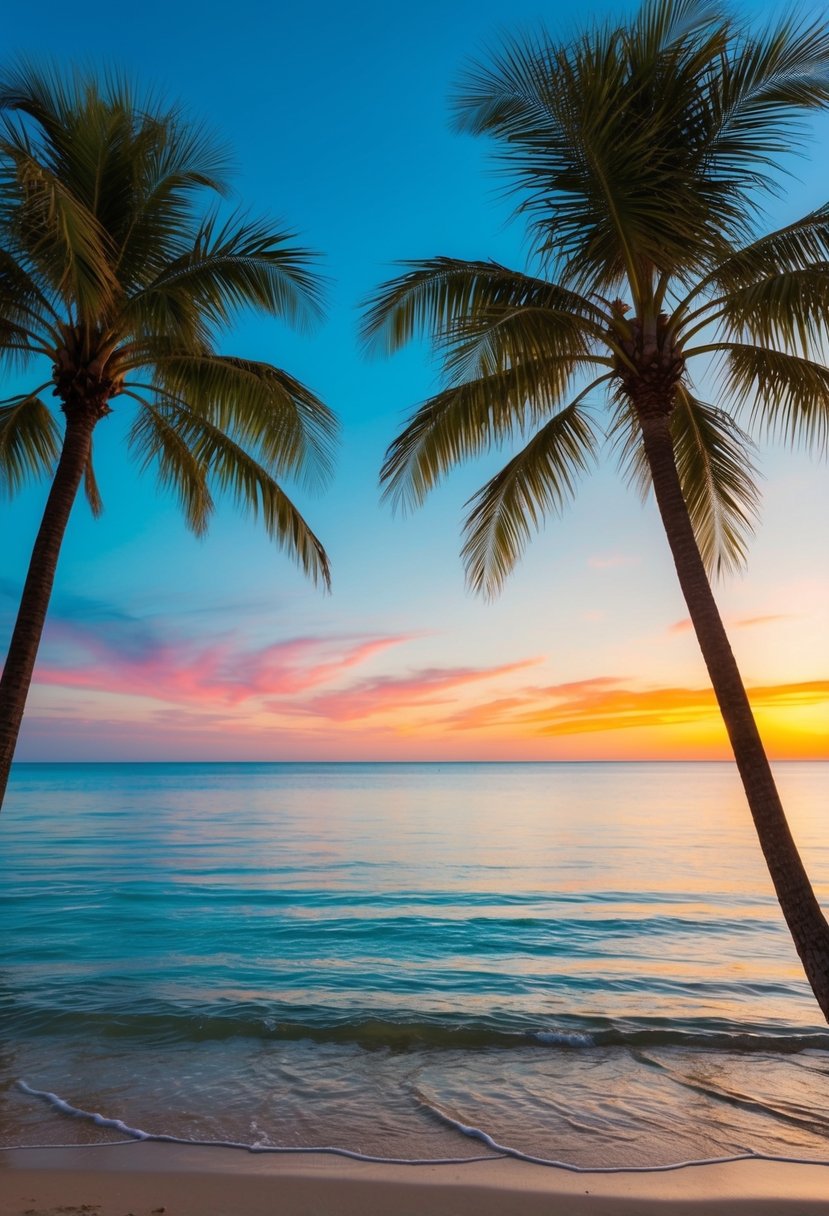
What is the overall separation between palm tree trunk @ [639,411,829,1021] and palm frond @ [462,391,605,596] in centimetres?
183

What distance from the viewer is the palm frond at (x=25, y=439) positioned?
941 centimetres

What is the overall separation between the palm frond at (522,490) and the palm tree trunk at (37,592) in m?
4.37

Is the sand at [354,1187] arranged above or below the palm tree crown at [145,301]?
below

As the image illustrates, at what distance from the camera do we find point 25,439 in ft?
32.4

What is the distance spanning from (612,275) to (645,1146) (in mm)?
7435

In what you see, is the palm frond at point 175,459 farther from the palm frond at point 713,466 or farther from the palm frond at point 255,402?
the palm frond at point 713,466

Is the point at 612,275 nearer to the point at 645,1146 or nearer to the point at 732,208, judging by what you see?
the point at 732,208

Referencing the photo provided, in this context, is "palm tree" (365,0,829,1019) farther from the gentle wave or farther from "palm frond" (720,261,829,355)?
the gentle wave

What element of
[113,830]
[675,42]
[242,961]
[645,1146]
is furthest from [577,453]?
[113,830]

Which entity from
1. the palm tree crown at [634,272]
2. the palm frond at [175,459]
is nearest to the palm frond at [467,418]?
the palm tree crown at [634,272]

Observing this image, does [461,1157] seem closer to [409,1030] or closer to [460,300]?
[409,1030]

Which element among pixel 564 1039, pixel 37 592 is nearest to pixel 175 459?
pixel 37 592

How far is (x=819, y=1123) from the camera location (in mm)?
6578

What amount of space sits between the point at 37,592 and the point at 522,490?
17.2ft
